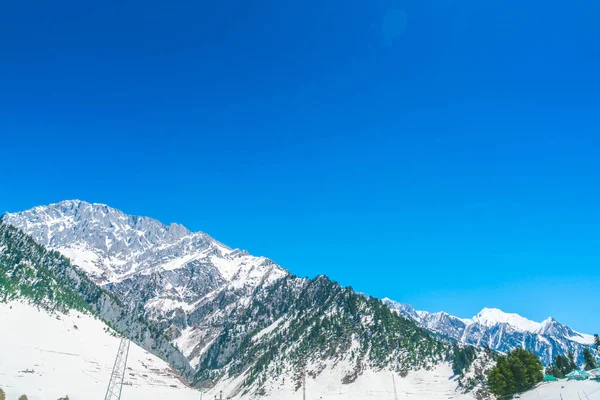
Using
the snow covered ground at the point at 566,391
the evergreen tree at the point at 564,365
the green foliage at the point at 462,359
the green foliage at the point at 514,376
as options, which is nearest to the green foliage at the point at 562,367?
the evergreen tree at the point at 564,365

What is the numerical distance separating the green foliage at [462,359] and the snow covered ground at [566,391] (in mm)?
45142

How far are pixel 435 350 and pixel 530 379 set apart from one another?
234 ft

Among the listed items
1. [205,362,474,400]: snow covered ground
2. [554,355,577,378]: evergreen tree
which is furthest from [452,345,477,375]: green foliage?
[554,355,577,378]: evergreen tree

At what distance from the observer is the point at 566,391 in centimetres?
9781

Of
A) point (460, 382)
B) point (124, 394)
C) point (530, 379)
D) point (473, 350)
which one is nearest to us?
point (530, 379)

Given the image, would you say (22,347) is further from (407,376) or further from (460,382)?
(460,382)

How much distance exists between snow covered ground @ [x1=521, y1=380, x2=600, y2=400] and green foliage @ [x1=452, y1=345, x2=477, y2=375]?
45.1 meters

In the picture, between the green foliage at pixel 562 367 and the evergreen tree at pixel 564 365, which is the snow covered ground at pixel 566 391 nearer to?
the green foliage at pixel 562 367

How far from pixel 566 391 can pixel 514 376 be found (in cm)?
2651

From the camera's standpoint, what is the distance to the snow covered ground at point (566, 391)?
88.9 m

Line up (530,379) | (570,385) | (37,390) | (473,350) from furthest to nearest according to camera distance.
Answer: (473,350)
(37,390)
(530,379)
(570,385)

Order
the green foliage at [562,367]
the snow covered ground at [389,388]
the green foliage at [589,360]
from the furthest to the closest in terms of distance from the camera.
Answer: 1. the snow covered ground at [389,388]
2. the green foliage at [589,360]
3. the green foliage at [562,367]

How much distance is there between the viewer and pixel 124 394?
186625 millimetres

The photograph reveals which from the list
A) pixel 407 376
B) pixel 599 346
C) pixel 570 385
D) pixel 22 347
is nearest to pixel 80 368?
pixel 22 347
